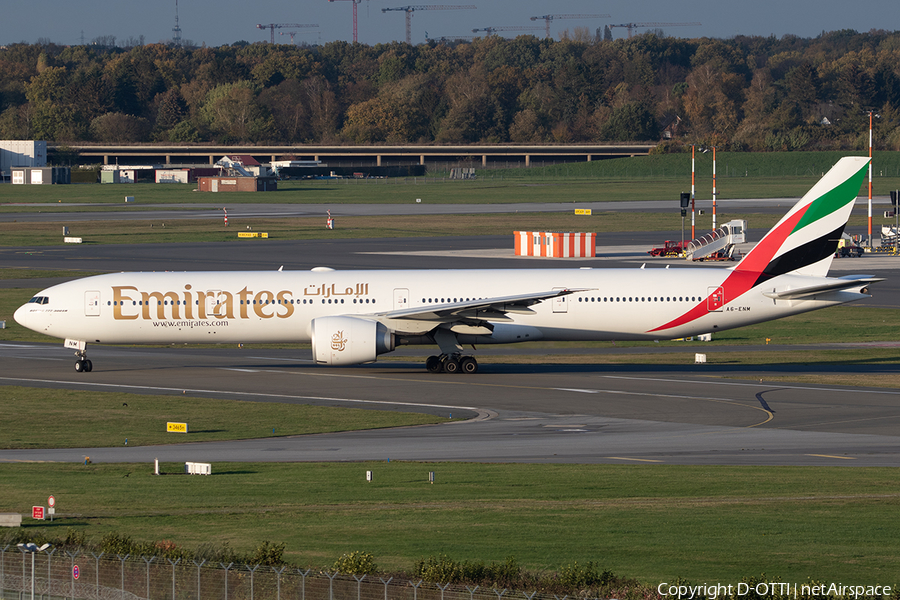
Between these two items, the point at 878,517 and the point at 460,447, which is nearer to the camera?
the point at 878,517

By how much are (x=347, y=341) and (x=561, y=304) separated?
353 inches

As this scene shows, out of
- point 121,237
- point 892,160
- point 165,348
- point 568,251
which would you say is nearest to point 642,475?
point 165,348

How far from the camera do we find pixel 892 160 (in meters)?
198

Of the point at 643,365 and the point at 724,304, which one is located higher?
the point at 724,304

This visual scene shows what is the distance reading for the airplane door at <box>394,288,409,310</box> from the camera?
45062mm

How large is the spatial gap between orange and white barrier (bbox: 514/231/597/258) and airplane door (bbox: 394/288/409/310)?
43.1 meters

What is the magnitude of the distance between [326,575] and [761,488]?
1323 centimetres

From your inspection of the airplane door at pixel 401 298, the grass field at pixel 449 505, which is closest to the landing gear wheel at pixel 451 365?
the airplane door at pixel 401 298

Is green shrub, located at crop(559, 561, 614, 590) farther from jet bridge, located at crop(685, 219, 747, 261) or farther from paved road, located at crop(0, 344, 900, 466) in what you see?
jet bridge, located at crop(685, 219, 747, 261)

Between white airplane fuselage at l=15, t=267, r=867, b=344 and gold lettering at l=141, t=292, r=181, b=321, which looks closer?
white airplane fuselage at l=15, t=267, r=867, b=344

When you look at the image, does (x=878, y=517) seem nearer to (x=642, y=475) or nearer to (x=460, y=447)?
(x=642, y=475)

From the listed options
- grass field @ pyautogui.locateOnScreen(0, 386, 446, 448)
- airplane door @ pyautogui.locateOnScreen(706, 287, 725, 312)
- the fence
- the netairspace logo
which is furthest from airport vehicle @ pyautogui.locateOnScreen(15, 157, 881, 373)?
the netairspace logo

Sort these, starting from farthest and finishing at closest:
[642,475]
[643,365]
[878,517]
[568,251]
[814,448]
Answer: [568,251] < [643,365] < [814,448] < [642,475] < [878,517]

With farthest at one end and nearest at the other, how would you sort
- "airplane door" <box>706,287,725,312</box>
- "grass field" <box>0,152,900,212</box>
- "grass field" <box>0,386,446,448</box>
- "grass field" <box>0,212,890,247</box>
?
"grass field" <box>0,152,900,212</box> → "grass field" <box>0,212,890,247</box> → "airplane door" <box>706,287,725,312</box> → "grass field" <box>0,386,446,448</box>
